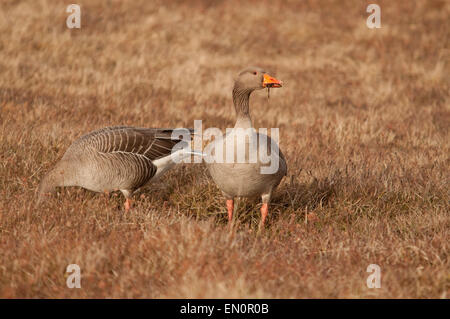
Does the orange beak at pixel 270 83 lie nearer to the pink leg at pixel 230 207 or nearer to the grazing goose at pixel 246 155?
the grazing goose at pixel 246 155

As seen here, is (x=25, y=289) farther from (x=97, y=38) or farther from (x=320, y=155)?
(x=97, y=38)

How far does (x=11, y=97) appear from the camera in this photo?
34.0 feet

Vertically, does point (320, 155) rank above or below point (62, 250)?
above

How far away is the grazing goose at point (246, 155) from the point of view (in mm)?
5348

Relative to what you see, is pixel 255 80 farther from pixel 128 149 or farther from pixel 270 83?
pixel 128 149

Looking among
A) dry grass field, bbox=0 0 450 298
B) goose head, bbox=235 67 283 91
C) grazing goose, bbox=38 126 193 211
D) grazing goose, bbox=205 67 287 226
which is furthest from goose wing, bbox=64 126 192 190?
goose head, bbox=235 67 283 91

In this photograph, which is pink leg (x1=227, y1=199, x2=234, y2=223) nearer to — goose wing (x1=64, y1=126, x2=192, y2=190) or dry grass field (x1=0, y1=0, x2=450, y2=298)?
dry grass field (x1=0, y1=0, x2=450, y2=298)

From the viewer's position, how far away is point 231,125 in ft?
34.3

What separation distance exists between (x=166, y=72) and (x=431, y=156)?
292 inches

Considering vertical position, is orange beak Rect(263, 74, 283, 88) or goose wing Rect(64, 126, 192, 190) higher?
orange beak Rect(263, 74, 283, 88)

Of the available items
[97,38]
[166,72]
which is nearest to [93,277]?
[166,72]

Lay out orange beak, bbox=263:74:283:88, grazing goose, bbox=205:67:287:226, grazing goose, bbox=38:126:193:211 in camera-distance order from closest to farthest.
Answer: grazing goose, bbox=205:67:287:226, orange beak, bbox=263:74:283:88, grazing goose, bbox=38:126:193:211

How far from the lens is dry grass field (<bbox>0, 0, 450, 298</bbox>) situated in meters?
4.45

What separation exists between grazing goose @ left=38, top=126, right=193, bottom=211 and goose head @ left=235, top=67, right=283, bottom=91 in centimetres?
133
